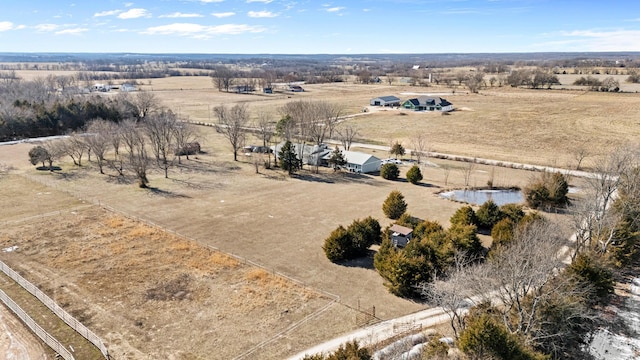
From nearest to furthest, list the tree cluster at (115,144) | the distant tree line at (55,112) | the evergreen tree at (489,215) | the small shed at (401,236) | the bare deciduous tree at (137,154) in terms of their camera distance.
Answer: the small shed at (401,236) → the evergreen tree at (489,215) → the bare deciduous tree at (137,154) → the tree cluster at (115,144) → the distant tree line at (55,112)

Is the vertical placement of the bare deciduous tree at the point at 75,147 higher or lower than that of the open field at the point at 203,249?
higher

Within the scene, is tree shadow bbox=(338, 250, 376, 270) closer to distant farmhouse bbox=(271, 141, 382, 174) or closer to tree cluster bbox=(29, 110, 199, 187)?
distant farmhouse bbox=(271, 141, 382, 174)

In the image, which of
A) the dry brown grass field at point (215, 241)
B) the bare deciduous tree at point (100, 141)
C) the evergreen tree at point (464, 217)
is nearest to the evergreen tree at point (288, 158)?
the dry brown grass field at point (215, 241)

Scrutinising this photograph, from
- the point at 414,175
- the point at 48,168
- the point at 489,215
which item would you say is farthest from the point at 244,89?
the point at 489,215

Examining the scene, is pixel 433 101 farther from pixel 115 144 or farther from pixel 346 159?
pixel 115 144

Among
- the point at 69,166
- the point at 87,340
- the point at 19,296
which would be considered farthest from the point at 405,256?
the point at 69,166

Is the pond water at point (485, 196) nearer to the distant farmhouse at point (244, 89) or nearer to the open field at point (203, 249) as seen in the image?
the open field at point (203, 249)

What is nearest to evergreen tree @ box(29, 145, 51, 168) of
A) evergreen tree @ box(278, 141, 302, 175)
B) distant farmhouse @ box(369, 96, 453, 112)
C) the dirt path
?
evergreen tree @ box(278, 141, 302, 175)
